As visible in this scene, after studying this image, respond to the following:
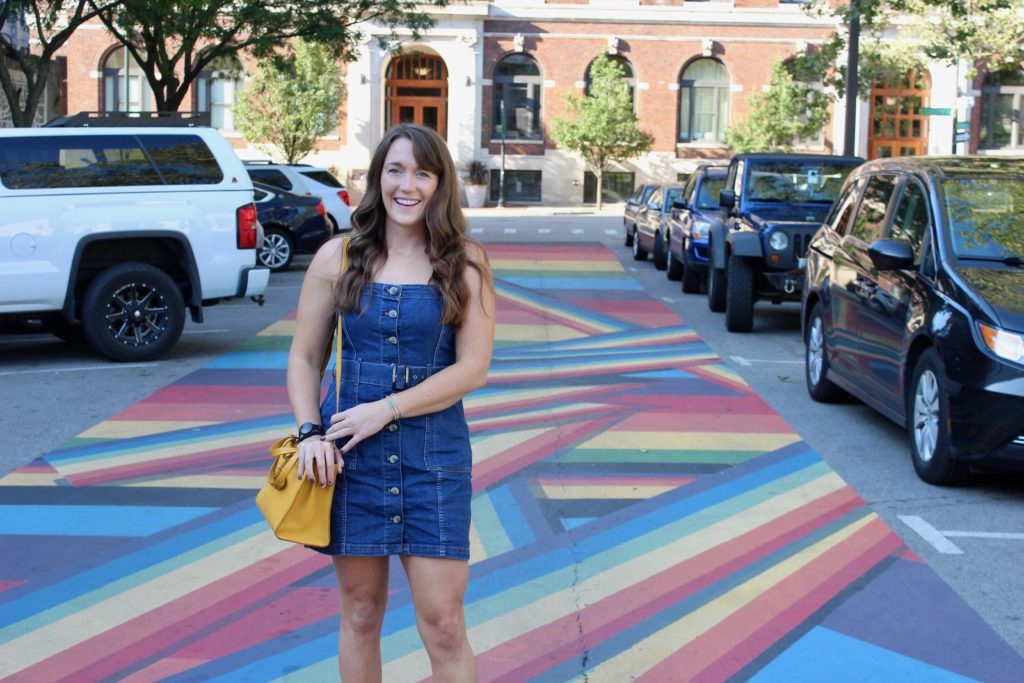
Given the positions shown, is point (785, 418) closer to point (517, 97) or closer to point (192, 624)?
point (192, 624)

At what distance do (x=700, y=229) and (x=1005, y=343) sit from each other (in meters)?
10.8

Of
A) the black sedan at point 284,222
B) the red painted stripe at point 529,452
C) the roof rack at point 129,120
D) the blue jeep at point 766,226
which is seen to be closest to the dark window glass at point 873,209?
the red painted stripe at point 529,452

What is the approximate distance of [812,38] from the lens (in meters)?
49.1

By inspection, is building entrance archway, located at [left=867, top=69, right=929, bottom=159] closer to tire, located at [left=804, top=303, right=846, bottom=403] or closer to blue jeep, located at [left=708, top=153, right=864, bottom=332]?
blue jeep, located at [left=708, top=153, right=864, bottom=332]

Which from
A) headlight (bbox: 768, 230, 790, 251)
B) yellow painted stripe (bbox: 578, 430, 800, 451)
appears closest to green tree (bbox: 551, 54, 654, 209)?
headlight (bbox: 768, 230, 790, 251)

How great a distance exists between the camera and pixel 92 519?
693 centimetres

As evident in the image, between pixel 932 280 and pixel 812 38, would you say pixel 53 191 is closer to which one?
pixel 932 280

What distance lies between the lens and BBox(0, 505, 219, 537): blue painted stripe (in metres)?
6.70

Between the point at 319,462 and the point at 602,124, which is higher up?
the point at 602,124

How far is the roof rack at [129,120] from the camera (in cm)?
1258

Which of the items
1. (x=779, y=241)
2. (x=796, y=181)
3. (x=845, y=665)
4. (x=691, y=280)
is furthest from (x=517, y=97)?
(x=845, y=665)

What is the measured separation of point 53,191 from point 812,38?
41206mm

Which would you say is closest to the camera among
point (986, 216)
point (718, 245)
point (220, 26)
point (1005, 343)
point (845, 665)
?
point (845, 665)

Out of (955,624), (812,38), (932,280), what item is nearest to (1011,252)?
(932,280)
